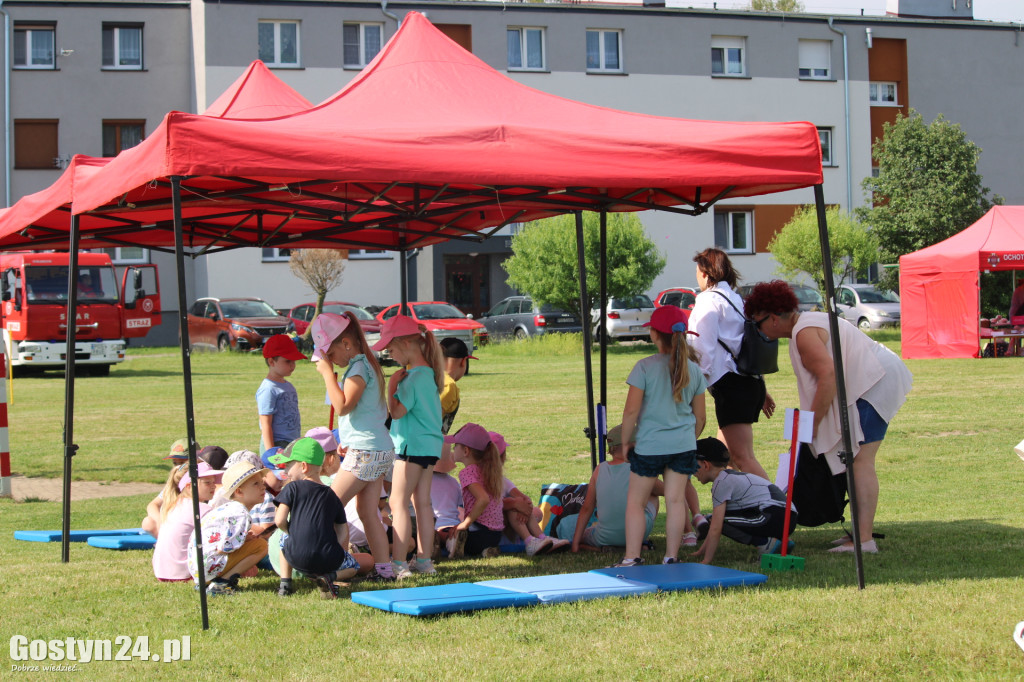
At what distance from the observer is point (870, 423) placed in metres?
6.68

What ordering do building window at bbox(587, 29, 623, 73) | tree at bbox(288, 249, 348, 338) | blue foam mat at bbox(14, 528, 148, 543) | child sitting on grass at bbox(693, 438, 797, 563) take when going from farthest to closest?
building window at bbox(587, 29, 623, 73)
tree at bbox(288, 249, 348, 338)
blue foam mat at bbox(14, 528, 148, 543)
child sitting on grass at bbox(693, 438, 797, 563)

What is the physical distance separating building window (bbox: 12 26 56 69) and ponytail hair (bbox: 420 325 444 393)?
3593 cm

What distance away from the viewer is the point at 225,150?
5367mm

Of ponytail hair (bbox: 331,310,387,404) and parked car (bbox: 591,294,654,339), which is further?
parked car (bbox: 591,294,654,339)

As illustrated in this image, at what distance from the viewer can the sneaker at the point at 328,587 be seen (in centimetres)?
576

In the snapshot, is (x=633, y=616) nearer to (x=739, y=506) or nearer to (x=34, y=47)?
(x=739, y=506)

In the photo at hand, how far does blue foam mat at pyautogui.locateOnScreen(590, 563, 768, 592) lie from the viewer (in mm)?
5746

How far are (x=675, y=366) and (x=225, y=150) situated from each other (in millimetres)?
2715

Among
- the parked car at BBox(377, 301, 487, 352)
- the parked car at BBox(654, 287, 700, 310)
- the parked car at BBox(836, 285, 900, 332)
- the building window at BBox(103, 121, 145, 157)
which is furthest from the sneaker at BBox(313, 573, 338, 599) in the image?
the building window at BBox(103, 121, 145, 157)

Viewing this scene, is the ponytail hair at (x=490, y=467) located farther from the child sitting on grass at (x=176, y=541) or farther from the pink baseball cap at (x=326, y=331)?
the child sitting on grass at (x=176, y=541)

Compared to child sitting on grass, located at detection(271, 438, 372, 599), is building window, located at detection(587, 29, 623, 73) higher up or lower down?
higher up

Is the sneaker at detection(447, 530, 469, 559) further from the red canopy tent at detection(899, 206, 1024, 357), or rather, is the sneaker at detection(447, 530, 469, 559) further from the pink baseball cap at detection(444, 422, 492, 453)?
the red canopy tent at detection(899, 206, 1024, 357)

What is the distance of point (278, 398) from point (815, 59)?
39.0 meters

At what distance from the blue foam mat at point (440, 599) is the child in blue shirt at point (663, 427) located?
41.8 inches
